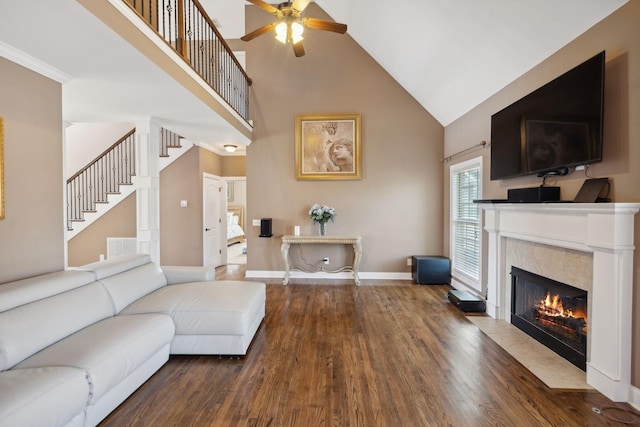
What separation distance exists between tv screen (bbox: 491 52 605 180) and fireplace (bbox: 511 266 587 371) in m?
1.08

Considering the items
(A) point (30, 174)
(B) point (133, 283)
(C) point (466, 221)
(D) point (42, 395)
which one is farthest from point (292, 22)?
(C) point (466, 221)

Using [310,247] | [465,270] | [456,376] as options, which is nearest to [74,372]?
[456,376]

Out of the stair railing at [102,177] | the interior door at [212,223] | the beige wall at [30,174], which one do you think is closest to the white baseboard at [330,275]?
the interior door at [212,223]

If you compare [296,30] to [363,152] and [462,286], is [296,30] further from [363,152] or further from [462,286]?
[462,286]

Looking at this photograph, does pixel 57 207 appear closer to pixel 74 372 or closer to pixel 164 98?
pixel 164 98

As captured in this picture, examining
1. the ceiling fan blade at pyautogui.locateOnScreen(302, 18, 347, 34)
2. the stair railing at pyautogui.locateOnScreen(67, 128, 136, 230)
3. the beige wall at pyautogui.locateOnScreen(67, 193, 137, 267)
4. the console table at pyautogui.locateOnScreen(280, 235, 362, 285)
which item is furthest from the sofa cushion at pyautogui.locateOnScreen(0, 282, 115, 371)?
the stair railing at pyautogui.locateOnScreen(67, 128, 136, 230)

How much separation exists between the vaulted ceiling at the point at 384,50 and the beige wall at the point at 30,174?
0.20m

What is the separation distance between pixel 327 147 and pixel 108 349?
4.41 m

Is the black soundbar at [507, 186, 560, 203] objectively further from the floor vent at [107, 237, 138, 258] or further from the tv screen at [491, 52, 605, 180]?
the floor vent at [107, 237, 138, 258]

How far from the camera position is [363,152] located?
542 cm

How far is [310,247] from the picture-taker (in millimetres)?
5492

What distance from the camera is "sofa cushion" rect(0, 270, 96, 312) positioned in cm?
185

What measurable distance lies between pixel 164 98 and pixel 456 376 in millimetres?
3946

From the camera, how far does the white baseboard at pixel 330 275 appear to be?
17.8 ft
